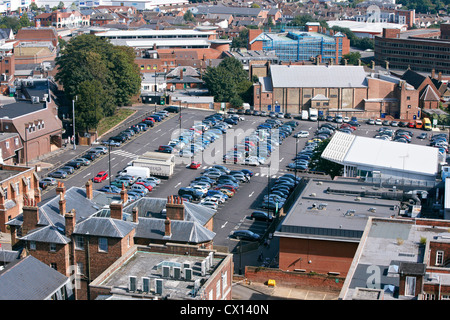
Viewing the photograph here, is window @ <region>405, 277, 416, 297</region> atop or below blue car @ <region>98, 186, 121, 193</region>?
atop

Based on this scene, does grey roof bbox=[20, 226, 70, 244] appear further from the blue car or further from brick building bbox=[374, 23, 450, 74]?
brick building bbox=[374, 23, 450, 74]

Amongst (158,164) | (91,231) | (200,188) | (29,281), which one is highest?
(91,231)

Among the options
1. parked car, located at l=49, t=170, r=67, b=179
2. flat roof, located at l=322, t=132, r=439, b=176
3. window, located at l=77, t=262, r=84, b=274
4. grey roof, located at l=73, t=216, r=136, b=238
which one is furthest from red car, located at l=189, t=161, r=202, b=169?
window, located at l=77, t=262, r=84, b=274

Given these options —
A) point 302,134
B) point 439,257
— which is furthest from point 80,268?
point 302,134

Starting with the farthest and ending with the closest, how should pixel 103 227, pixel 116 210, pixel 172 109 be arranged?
Result: pixel 172 109
pixel 116 210
pixel 103 227

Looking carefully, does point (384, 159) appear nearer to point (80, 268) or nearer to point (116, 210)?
point (116, 210)

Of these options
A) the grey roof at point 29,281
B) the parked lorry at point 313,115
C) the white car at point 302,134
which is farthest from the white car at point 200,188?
the parked lorry at point 313,115
